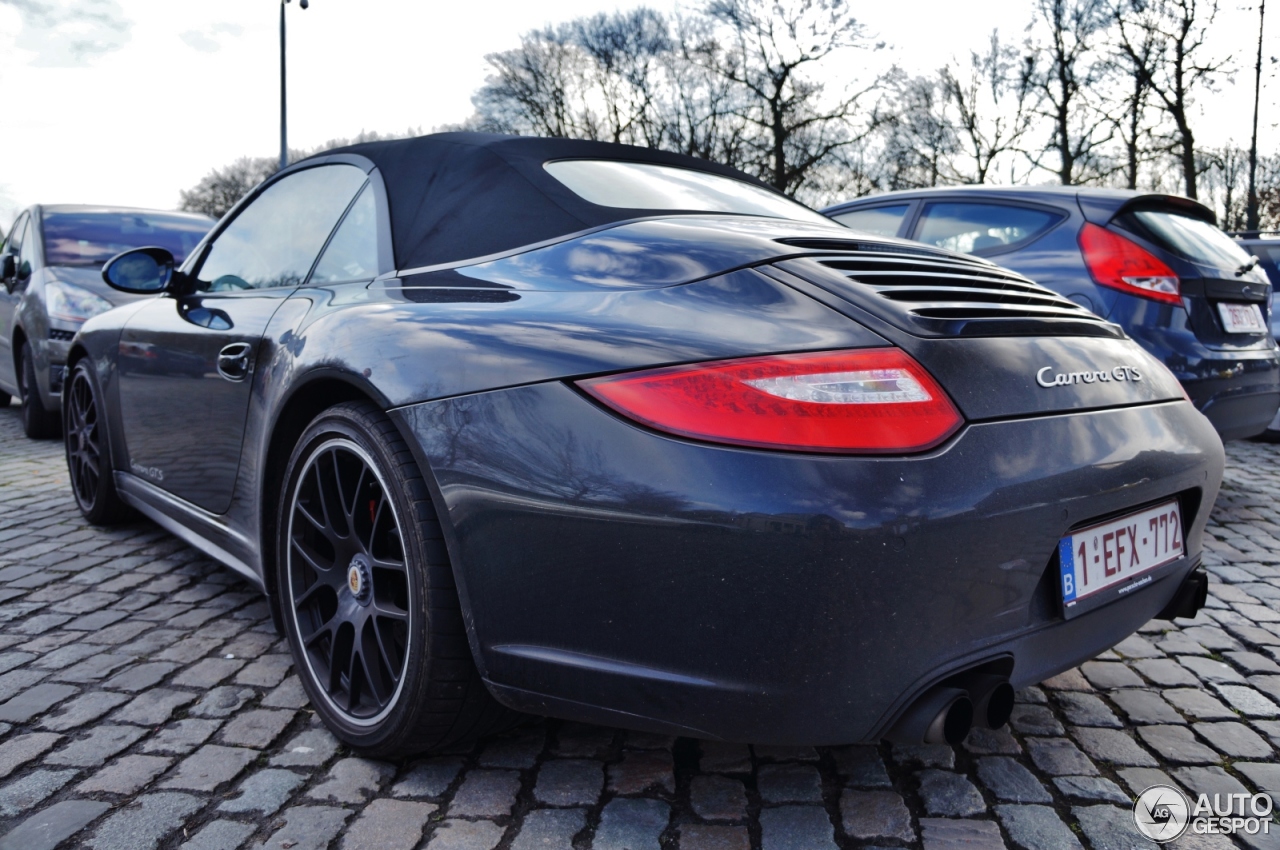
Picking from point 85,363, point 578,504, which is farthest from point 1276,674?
point 85,363

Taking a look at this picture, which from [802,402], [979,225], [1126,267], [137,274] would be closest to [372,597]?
[802,402]

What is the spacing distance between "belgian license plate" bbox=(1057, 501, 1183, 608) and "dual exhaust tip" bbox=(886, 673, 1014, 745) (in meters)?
0.26

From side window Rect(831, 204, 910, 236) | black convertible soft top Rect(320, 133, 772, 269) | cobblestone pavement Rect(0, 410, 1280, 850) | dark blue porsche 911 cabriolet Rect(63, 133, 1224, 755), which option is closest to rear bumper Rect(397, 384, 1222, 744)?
dark blue porsche 911 cabriolet Rect(63, 133, 1224, 755)

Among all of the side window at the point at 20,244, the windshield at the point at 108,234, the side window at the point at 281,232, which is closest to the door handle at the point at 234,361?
the side window at the point at 281,232

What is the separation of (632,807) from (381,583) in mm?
706

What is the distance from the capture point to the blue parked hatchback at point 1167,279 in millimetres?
4094

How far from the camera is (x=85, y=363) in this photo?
4008mm

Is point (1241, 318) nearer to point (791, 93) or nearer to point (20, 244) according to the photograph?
point (20, 244)

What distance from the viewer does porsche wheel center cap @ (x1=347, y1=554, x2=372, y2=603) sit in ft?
6.85

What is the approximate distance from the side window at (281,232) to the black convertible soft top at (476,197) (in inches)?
7.6

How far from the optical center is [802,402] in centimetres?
151

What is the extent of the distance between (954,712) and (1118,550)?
558 mm

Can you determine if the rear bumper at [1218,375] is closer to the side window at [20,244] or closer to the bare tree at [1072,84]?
the side window at [20,244]

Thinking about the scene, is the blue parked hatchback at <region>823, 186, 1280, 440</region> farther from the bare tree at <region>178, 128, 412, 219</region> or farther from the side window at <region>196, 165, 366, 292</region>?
the bare tree at <region>178, 128, 412, 219</region>
